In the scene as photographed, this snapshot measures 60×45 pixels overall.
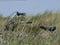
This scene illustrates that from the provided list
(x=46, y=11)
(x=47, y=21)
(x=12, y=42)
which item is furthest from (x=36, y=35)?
(x=46, y=11)

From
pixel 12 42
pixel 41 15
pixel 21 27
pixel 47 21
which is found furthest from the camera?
pixel 41 15

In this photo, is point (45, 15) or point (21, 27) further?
point (45, 15)

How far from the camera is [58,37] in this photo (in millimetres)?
3979

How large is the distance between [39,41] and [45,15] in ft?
13.0

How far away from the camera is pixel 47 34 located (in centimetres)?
409

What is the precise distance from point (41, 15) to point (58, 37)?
3518 mm

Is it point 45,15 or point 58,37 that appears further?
point 45,15

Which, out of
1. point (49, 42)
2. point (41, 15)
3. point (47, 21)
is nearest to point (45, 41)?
point (49, 42)

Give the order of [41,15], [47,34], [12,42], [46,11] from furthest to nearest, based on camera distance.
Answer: [46,11]
[41,15]
[47,34]
[12,42]

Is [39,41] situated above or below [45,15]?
above

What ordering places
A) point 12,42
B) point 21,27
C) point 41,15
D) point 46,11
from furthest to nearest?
point 46,11
point 41,15
point 21,27
point 12,42

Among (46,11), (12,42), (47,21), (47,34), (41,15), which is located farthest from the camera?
(46,11)

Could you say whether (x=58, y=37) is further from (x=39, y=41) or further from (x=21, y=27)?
(x=21, y=27)

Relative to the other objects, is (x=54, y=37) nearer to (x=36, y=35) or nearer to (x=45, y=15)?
(x=36, y=35)
